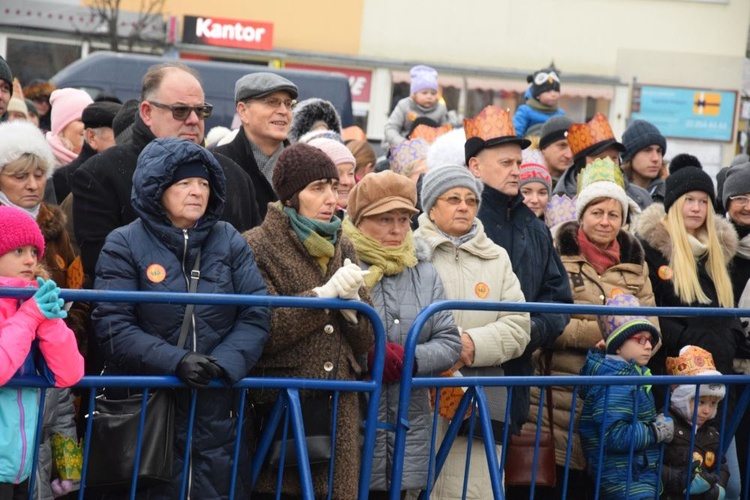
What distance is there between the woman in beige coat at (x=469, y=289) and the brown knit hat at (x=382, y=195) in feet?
0.89

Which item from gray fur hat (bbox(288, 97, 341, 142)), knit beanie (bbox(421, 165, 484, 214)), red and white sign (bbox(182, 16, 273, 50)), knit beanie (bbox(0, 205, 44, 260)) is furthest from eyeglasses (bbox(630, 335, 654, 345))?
red and white sign (bbox(182, 16, 273, 50))

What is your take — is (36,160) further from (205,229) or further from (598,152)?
(598,152)

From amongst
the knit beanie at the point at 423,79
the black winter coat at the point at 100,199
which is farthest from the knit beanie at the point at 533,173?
the knit beanie at the point at 423,79

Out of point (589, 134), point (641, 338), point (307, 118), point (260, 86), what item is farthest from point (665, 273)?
point (307, 118)

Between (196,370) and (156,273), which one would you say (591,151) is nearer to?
(156,273)

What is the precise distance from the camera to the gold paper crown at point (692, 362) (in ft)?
20.1

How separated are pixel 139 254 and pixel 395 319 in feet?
4.31

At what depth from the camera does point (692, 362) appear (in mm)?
6133

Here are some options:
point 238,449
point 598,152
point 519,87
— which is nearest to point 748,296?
point 598,152

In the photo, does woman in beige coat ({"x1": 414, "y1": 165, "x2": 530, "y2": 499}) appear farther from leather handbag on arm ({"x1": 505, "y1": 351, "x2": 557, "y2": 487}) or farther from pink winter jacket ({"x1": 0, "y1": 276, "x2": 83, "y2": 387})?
pink winter jacket ({"x1": 0, "y1": 276, "x2": 83, "y2": 387})

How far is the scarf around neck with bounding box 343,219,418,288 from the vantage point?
205 inches

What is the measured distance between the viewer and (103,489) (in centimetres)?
440

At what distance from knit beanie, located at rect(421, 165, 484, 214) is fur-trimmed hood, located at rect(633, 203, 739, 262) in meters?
1.54

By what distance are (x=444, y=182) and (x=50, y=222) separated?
1.97m
